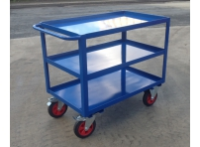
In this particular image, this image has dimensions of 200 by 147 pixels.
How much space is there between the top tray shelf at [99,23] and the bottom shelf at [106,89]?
0.55 m

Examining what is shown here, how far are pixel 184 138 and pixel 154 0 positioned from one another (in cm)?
1021

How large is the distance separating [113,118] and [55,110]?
595mm

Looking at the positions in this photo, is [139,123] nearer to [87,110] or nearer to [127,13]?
[87,110]

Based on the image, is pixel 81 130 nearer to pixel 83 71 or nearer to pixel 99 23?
pixel 83 71

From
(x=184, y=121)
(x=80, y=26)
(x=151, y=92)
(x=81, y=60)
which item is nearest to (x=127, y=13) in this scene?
(x=80, y=26)

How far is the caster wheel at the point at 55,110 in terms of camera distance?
2.55 m

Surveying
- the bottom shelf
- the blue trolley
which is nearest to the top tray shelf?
the blue trolley

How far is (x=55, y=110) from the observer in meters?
2.58

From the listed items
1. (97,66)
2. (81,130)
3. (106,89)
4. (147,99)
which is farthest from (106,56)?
(81,130)

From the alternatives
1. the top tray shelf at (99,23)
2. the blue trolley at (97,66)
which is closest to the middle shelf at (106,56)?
the blue trolley at (97,66)

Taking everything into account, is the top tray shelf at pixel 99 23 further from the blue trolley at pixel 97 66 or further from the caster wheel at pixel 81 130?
the caster wheel at pixel 81 130

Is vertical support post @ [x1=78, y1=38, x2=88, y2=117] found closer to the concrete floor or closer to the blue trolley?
the blue trolley

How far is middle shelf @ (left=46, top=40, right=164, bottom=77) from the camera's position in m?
2.43

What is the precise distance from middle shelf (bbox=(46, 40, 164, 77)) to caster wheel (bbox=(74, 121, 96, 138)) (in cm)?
48
